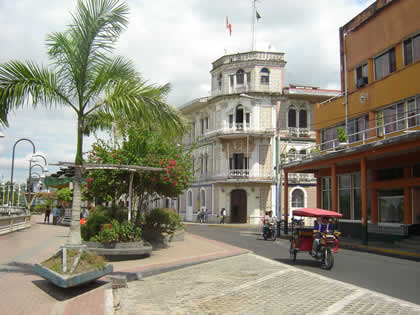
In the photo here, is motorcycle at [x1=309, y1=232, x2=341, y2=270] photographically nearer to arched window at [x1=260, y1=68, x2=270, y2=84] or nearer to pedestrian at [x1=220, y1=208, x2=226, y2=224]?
pedestrian at [x1=220, y1=208, x2=226, y2=224]

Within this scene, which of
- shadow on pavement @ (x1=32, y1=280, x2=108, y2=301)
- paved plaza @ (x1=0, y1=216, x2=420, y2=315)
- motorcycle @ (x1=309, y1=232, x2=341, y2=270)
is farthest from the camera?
motorcycle @ (x1=309, y1=232, x2=341, y2=270)

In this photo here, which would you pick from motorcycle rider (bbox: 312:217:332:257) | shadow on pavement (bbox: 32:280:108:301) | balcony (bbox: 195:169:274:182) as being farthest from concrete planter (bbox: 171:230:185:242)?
balcony (bbox: 195:169:274:182)

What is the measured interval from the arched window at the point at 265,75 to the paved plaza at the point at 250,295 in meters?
32.2

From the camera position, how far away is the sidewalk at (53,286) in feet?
23.6

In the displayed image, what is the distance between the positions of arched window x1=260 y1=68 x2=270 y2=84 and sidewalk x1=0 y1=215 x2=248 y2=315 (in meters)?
28.4

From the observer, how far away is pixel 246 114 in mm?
42656

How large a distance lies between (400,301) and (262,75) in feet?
117

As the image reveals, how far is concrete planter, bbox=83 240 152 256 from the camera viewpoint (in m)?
12.5

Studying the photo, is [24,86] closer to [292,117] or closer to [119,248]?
[119,248]

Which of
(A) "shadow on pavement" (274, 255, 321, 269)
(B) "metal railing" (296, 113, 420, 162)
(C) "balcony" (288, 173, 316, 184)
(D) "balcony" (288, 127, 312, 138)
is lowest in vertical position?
(A) "shadow on pavement" (274, 255, 321, 269)

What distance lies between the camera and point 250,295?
8.63m

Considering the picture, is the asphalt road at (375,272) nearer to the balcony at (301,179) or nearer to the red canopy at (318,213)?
the red canopy at (318,213)

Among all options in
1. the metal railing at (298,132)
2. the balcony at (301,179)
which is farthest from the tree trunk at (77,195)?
the metal railing at (298,132)

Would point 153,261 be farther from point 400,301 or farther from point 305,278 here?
point 400,301
